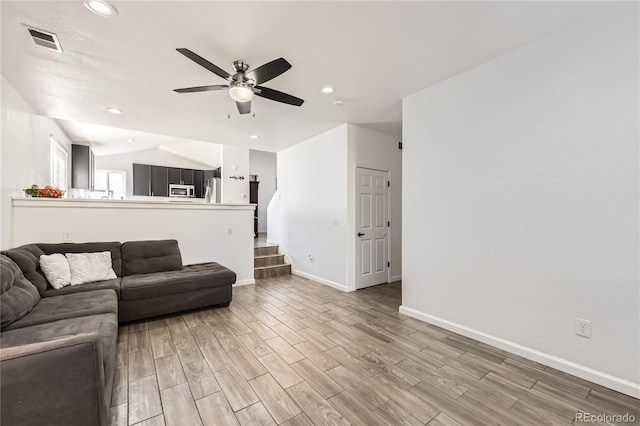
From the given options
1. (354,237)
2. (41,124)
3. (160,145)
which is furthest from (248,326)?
(160,145)

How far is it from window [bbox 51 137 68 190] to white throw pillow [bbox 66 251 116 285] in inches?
102

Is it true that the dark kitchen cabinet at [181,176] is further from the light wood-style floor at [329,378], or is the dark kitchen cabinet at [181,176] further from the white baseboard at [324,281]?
the light wood-style floor at [329,378]

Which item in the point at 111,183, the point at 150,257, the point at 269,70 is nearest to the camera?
the point at 269,70

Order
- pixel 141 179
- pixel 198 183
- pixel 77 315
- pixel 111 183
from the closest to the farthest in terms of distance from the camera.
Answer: pixel 77 315 < pixel 111 183 < pixel 141 179 < pixel 198 183

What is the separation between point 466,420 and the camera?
159 cm

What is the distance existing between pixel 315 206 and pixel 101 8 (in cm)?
370

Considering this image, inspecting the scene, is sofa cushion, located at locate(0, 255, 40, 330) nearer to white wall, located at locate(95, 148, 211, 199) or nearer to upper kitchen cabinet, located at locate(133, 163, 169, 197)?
upper kitchen cabinet, located at locate(133, 163, 169, 197)

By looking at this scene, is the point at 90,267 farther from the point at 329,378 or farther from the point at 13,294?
the point at 329,378

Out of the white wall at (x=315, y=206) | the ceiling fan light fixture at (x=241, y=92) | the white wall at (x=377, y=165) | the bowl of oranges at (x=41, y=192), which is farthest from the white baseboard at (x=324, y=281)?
the bowl of oranges at (x=41, y=192)

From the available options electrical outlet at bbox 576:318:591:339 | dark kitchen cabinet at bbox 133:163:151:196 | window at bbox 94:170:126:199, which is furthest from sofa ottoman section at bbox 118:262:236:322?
window at bbox 94:170:126:199

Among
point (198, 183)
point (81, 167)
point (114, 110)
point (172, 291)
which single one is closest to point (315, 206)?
point (172, 291)

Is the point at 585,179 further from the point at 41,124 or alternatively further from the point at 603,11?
the point at 41,124

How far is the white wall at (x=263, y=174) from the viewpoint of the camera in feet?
30.5

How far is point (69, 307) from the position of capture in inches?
87.5
